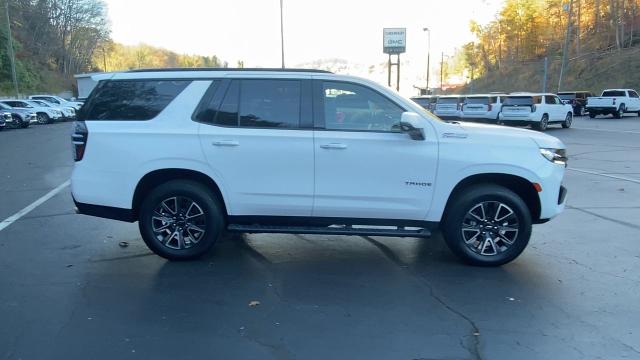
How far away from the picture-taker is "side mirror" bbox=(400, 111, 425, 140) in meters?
4.89

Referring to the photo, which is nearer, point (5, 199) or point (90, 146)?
point (90, 146)

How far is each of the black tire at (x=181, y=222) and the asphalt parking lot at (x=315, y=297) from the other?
0.18 m

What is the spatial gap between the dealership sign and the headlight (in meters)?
38.8

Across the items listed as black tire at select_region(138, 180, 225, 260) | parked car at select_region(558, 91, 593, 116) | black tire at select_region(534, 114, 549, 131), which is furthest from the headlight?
parked car at select_region(558, 91, 593, 116)

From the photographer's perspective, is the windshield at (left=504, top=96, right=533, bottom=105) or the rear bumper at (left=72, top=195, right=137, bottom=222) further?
the windshield at (left=504, top=96, right=533, bottom=105)

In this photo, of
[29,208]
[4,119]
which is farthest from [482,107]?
[4,119]

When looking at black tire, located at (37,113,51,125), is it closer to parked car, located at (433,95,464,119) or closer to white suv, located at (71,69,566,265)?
parked car, located at (433,95,464,119)

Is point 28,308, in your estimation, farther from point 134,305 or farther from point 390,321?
point 390,321

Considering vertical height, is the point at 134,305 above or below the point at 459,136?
below

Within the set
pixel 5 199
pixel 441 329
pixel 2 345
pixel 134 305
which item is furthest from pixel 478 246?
pixel 5 199

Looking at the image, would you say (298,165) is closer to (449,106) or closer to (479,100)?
(479,100)

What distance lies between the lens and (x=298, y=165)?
517 cm

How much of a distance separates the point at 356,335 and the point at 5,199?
7.35 meters

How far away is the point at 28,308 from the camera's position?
4301 mm
